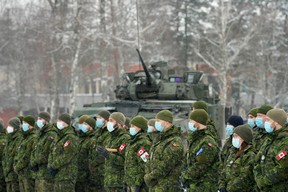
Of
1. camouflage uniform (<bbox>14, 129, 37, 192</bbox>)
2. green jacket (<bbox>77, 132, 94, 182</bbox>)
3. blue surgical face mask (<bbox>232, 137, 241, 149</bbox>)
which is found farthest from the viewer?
camouflage uniform (<bbox>14, 129, 37, 192</bbox>)

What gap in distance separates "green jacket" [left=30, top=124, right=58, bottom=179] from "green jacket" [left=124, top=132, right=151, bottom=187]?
1.75 metres

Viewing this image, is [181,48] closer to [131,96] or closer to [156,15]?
[156,15]

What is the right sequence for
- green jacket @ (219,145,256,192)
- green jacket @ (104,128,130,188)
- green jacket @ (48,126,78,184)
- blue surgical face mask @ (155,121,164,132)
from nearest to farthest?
1. green jacket @ (219,145,256,192)
2. blue surgical face mask @ (155,121,164,132)
3. green jacket @ (104,128,130,188)
4. green jacket @ (48,126,78,184)

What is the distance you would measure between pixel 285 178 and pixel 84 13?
26487 millimetres

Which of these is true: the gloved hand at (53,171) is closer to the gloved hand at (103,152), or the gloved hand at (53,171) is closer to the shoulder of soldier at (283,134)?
the gloved hand at (103,152)

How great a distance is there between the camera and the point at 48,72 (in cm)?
3941

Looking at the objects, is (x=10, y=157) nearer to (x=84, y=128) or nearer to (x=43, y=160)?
(x=43, y=160)

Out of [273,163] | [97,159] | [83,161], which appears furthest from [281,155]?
[83,161]

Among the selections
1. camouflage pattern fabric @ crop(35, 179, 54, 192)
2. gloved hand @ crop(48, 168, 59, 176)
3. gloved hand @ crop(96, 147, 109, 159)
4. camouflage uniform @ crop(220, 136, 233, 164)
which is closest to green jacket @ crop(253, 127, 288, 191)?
camouflage uniform @ crop(220, 136, 233, 164)

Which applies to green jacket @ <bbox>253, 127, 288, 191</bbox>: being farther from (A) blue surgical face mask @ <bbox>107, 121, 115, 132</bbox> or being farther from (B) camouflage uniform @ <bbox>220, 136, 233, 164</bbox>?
(A) blue surgical face mask @ <bbox>107, 121, 115, 132</bbox>

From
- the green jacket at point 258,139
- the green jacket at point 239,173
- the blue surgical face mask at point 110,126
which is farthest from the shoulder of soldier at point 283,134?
the blue surgical face mask at point 110,126

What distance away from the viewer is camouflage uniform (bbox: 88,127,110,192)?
10.0 m

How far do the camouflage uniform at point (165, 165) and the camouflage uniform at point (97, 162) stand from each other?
2039 millimetres

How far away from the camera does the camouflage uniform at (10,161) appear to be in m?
10.9
